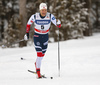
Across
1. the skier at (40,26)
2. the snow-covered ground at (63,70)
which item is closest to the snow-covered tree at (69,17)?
the snow-covered ground at (63,70)

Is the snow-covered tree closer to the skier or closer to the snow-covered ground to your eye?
the snow-covered ground

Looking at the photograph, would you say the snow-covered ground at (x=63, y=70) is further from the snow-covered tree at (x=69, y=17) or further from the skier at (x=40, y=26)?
the snow-covered tree at (x=69, y=17)

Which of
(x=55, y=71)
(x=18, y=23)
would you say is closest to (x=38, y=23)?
(x=55, y=71)

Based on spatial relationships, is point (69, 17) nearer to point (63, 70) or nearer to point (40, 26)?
point (63, 70)

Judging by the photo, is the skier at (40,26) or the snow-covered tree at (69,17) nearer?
the skier at (40,26)

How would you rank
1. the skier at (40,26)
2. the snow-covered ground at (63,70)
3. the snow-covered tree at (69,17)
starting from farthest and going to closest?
the snow-covered tree at (69,17) → the skier at (40,26) → the snow-covered ground at (63,70)

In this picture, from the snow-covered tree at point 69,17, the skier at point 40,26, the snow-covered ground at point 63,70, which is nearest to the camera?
the snow-covered ground at point 63,70

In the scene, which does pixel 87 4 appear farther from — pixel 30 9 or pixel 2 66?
pixel 2 66

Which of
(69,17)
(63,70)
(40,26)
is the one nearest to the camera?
(40,26)

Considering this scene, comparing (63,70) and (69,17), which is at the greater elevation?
(69,17)

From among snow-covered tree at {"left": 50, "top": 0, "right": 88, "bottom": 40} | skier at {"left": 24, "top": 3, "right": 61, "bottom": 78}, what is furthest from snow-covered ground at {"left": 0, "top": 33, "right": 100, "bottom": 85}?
snow-covered tree at {"left": 50, "top": 0, "right": 88, "bottom": 40}

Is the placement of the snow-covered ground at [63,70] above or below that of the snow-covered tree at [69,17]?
below

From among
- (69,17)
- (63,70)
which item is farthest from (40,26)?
(69,17)

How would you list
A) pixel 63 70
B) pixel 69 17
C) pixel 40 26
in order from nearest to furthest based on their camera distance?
pixel 40 26 → pixel 63 70 → pixel 69 17
